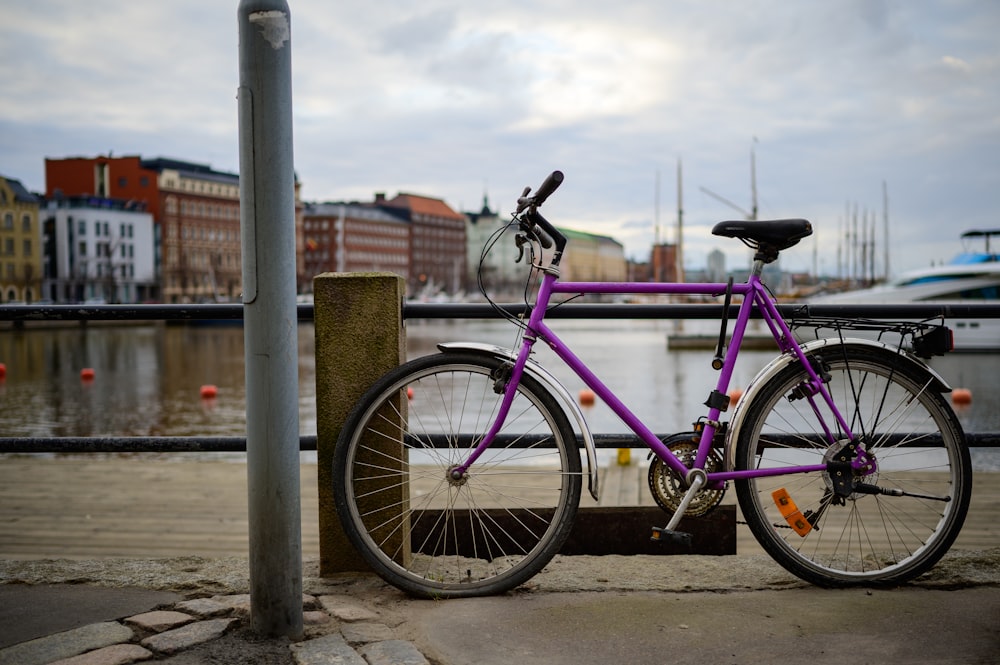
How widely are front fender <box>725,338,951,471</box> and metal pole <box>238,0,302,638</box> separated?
1.31 m

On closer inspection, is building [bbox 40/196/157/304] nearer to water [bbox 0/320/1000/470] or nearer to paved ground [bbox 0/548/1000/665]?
water [bbox 0/320/1000/470]

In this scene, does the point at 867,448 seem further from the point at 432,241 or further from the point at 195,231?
the point at 432,241

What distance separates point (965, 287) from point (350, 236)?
387ft

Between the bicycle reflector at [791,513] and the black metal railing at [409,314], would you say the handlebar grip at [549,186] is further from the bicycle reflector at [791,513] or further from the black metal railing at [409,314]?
the bicycle reflector at [791,513]

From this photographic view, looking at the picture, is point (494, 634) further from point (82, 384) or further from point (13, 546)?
point (82, 384)

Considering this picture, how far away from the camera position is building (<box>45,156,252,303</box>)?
104062 millimetres

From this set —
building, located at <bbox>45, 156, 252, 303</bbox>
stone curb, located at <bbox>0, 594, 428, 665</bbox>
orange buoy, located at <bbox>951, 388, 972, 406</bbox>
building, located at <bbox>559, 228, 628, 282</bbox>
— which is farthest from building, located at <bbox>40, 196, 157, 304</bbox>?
stone curb, located at <bbox>0, 594, 428, 665</bbox>

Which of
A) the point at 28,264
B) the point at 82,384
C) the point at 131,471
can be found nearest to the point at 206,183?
the point at 28,264

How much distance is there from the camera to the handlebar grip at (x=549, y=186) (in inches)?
112

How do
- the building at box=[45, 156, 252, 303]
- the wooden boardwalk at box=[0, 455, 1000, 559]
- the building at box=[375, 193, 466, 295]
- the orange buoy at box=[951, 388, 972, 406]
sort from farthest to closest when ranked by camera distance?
the building at box=[375, 193, 466, 295] < the building at box=[45, 156, 252, 303] < the orange buoy at box=[951, 388, 972, 406] < the wooden boardwalk at box=[0, 455, 1000, 559]

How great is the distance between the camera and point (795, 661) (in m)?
2.47

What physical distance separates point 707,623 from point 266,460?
1.31 m

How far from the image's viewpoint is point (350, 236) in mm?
146625

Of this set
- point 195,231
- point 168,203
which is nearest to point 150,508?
point 168,203
